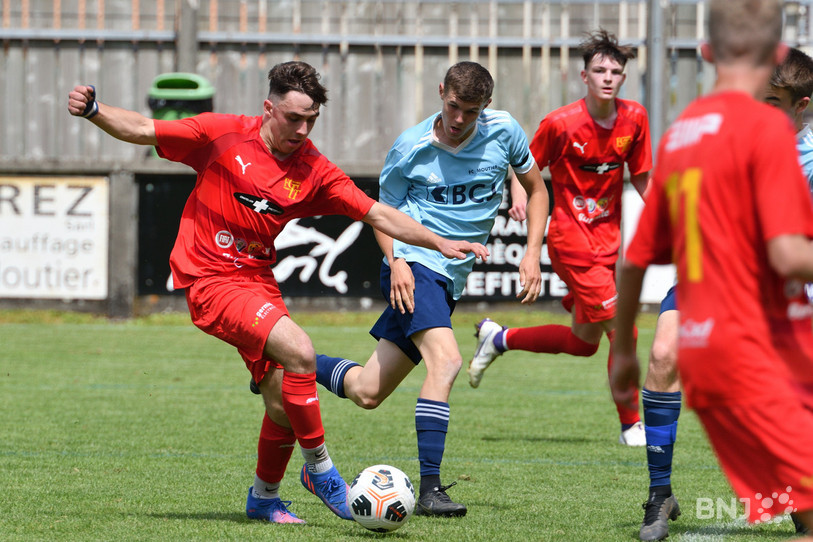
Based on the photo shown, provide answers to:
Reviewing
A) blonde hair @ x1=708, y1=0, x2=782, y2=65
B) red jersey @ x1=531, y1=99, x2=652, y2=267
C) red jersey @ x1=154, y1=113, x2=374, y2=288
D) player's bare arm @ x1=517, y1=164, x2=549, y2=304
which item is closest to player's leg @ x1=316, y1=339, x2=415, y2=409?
player's bare arm @ x1=517, y1=164, x2=549, y2=304

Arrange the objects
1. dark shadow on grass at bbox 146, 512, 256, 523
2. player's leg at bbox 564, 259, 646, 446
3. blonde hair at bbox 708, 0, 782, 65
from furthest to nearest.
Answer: player's leg at bbox 564, 259, 646, 446, dark shadow on grass at bbox 146, 512, 256, 523, blonde hair at bbox 708, 0, 782, 65

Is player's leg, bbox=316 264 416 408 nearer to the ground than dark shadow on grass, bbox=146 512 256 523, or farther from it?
farther from it

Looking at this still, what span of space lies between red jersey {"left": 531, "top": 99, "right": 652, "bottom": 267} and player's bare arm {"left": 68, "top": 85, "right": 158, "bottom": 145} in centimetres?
278

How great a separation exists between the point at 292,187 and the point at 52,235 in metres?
8.76

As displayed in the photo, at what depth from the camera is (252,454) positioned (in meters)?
5.96

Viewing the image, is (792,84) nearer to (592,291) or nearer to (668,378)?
(668,378)

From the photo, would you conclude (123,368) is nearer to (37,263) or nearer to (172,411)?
(172,411)

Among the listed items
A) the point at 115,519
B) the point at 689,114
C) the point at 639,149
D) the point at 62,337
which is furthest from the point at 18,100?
the point at 689,114

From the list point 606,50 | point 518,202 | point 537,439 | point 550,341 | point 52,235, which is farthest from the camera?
point 52,235

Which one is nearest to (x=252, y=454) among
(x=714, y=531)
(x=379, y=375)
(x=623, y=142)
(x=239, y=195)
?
(x=379, y=375)

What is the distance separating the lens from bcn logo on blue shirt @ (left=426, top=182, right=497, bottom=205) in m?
5.36

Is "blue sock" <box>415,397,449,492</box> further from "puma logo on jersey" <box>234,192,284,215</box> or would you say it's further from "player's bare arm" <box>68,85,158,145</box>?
"player's bare arm" <box>68,85,158,145</box>

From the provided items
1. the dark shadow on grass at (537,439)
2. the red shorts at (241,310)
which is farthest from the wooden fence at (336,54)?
the red shorts at (241,310)

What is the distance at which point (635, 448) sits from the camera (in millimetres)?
6406
